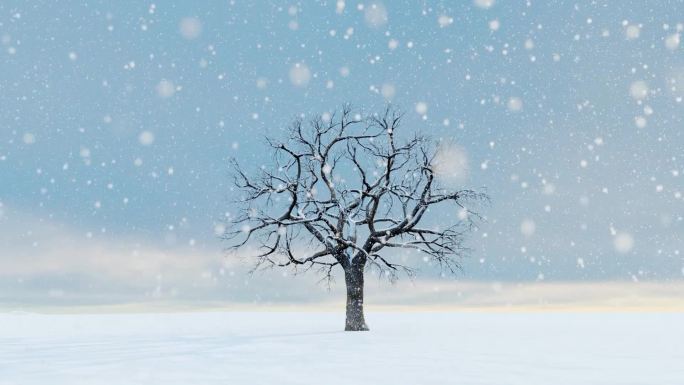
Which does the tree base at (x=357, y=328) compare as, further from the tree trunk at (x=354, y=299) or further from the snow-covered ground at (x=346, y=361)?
the snow-covered ground at (x=346, y=361)

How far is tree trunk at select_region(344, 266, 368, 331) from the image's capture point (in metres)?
25.5

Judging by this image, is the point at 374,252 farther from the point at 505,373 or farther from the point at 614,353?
the point at 505,373

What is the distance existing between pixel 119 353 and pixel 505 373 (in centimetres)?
891

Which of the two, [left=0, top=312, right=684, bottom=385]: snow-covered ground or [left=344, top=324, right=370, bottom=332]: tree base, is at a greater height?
[left=344, top=324, right=370, bottom=332]: tree base

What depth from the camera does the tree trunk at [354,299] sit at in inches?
1004

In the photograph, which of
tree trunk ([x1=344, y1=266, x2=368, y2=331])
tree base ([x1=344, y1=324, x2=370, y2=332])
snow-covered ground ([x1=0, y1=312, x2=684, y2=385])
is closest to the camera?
snow-covered ground ([x1=0, y1=312, x2=684, y2=385])

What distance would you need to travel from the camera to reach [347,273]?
26.2 m

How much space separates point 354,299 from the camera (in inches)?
1019

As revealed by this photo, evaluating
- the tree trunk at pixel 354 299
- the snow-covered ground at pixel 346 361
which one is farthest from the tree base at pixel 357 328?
the snow-covered ground at pixel 346 361

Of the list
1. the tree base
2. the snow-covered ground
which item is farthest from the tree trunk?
the snow-covered ground

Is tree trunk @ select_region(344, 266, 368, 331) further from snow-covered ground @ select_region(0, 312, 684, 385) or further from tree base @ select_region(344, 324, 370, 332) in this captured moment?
snow-covered ground @ select_region(0, 312, 684, 385)

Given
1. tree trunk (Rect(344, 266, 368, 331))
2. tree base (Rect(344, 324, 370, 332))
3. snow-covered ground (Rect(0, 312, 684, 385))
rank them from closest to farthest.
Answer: snow-covered ground (Rect(0, 312, 684, 385)), tree base (Rect(344, 324, 370, 332)), tree trunk (Rect(344, 266, 368, 331))

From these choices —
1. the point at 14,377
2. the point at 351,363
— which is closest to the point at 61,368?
the point at 14,377

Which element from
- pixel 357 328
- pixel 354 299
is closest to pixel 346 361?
pixel 357 328
